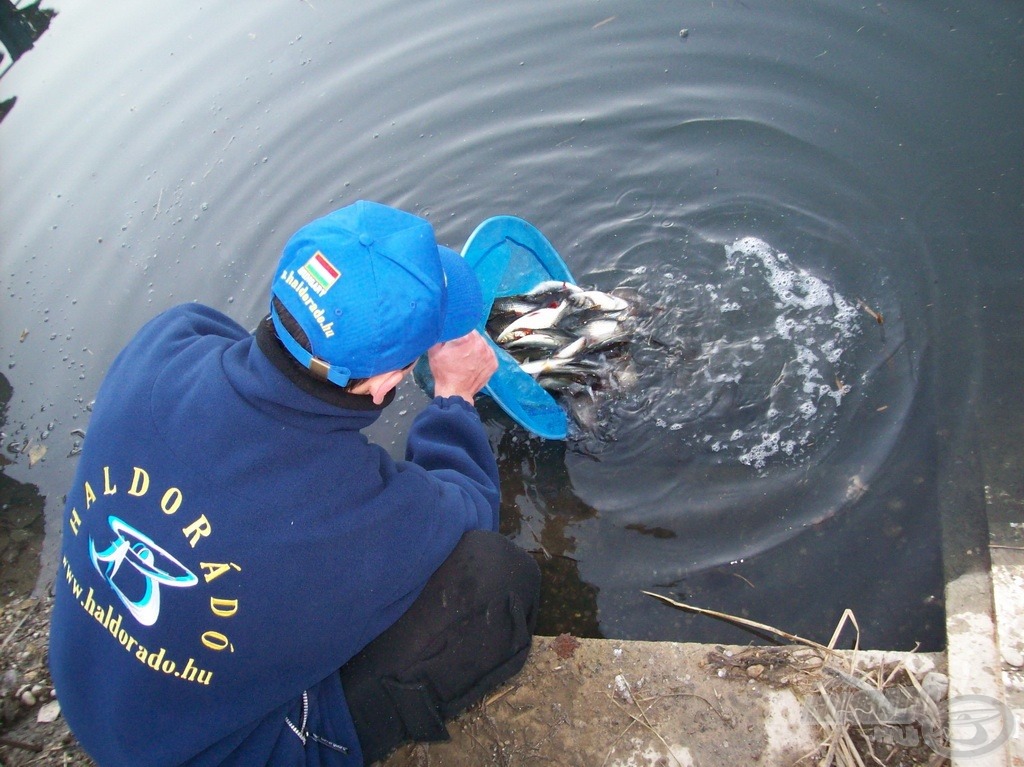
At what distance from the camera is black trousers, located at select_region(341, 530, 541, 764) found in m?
2.53

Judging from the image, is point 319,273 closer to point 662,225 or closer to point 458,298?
point 458,298

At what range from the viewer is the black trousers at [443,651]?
8.29 ft

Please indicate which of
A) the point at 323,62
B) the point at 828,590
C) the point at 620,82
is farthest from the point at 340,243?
the point at 323,62

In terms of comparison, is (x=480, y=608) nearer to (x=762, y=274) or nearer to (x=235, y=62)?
(x=762, y=274)

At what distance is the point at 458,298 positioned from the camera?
248 cm

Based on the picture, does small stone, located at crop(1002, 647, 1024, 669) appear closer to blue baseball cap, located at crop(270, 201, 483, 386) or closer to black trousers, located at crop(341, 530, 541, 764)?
black trousers, located at crop(341, 530, 541, 764)

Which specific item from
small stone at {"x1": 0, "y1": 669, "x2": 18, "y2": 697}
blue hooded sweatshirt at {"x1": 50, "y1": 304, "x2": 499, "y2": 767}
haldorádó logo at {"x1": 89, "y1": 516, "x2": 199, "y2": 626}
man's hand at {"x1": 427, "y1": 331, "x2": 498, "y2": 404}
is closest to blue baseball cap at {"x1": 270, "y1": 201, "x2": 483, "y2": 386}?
blue hooded sweatshirt at {"x1": 50, "y1": 304, "x2": 499, "y2": 767}

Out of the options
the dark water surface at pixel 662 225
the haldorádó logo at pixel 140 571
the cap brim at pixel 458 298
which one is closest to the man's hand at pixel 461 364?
the cap brim at pixel 458 298

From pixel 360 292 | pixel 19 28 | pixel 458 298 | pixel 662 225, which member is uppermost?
pixel 662 225

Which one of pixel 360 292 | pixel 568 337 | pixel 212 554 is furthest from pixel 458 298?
pixel 568 337

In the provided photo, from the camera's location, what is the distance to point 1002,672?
103 inches

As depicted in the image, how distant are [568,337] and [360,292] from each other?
2.20 meters

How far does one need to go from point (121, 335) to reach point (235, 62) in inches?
143

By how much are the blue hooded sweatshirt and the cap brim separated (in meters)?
0.49
